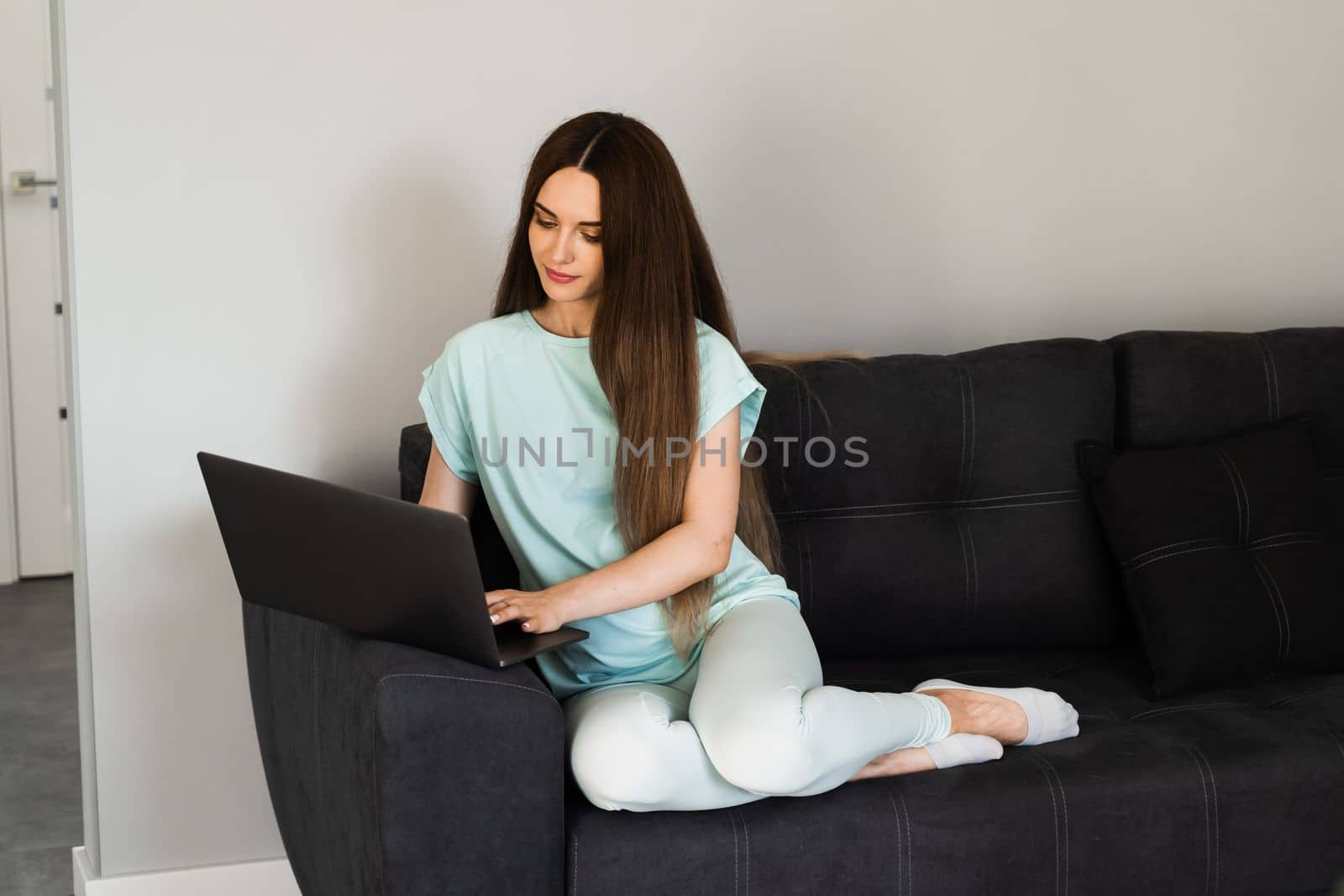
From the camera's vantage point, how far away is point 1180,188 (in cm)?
250

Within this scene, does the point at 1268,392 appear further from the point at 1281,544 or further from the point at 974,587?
the point at 974,587

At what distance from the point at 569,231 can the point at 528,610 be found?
0.49 meters

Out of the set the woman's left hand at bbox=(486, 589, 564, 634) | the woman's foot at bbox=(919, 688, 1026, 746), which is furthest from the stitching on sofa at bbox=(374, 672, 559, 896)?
the woman's foot at bbox=(919, 688, 1026, 746)

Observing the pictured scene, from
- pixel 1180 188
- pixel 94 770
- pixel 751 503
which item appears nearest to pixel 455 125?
pixel 751 503

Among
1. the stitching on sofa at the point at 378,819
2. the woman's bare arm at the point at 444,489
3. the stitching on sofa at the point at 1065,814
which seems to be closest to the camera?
the stitching on sofa at the point at 378,819

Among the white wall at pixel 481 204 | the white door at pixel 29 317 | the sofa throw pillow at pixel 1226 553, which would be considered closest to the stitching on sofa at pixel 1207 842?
the sofa throw pillow at pixel 1226 553

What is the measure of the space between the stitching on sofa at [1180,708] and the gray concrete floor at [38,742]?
5.68 feet

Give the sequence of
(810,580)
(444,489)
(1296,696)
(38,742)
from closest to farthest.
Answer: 1. (444,489)
2. (1296,696)
3. (810,580)
4. (38,742)

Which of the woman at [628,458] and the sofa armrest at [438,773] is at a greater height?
the woman at [628,458]

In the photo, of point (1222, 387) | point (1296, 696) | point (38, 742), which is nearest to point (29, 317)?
point (38, 742)

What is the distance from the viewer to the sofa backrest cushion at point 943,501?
203cm

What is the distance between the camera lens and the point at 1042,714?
172 cm

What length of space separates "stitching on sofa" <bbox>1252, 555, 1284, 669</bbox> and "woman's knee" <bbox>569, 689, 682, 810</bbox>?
1.01 metres

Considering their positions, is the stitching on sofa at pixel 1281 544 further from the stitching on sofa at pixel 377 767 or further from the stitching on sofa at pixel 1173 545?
the stitching on sofa at pixel 377 767
